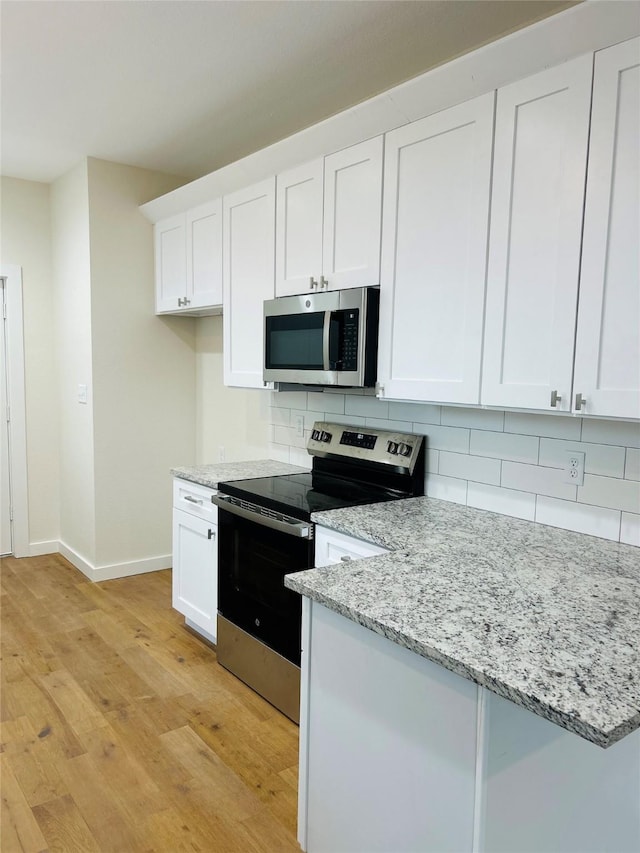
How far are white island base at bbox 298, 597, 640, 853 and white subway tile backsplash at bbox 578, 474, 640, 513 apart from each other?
0.73m

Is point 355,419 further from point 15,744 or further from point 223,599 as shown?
point 15,744

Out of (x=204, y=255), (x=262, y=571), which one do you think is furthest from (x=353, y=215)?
(x=262, y=571)

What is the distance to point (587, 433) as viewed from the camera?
205 centimetres

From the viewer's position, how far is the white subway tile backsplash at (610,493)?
1.93 m

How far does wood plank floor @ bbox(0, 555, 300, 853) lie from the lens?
1.92 m

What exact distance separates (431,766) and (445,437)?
146 cm

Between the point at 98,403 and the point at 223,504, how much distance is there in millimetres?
1631

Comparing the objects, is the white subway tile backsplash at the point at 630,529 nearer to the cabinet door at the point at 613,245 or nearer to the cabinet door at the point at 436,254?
the cabinet door at the point at 613,245

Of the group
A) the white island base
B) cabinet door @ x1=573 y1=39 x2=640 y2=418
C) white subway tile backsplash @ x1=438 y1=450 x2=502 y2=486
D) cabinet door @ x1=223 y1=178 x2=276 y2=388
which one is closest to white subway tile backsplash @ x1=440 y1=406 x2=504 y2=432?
white subway tile backsplash @ x1=438 y1=450 x2=502 y2=486

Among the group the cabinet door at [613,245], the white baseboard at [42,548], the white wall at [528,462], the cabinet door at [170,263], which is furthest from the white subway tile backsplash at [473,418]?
the white baseboard at [42,548]

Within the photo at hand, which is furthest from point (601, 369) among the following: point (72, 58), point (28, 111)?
point (28, 111)

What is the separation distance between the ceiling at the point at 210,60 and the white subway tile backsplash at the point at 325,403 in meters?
1.41

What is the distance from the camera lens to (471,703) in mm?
1181

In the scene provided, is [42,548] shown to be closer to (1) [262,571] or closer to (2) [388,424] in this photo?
(1) [262,571]
